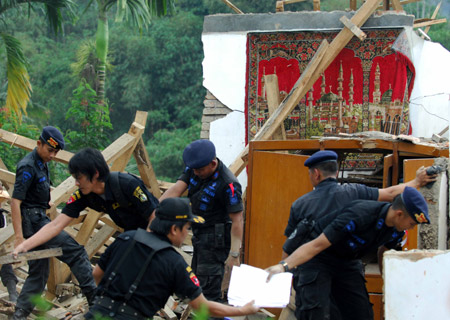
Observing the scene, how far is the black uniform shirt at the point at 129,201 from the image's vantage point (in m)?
4.79

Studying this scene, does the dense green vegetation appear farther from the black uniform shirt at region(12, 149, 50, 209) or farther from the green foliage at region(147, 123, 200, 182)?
Result: the black uniform shirt at region(12, 149, 50, 209)

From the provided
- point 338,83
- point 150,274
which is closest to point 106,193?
point 150,274

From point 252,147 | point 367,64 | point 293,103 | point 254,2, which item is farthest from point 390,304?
point 254,2

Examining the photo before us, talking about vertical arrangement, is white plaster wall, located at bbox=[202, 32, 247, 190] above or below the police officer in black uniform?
above

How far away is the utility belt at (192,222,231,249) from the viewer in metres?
5.43

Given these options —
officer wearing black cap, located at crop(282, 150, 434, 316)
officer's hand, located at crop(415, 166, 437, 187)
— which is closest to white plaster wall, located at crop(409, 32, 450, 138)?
officer's hand, located at crop(415, 166, 437, 187)

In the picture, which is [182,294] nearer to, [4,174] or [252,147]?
[252,147]

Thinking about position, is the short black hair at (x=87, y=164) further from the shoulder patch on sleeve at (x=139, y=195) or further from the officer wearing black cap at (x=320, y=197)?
the officer wearing black cap at (x=320, y=197)

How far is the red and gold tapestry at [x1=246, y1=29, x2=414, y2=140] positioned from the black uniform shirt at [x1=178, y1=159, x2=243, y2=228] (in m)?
4.45

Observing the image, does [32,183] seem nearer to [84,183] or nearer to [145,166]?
[84,183]

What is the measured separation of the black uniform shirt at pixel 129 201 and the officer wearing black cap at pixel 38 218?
2.80 ft

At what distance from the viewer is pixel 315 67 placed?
907 cm

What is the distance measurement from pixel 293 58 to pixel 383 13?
1.56m

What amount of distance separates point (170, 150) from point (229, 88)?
52.6ft
